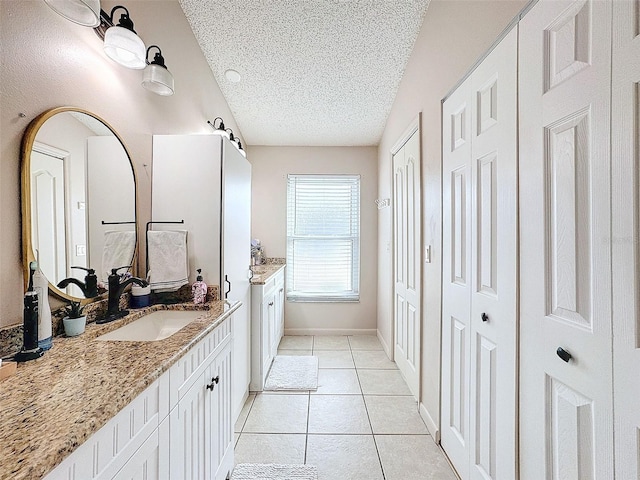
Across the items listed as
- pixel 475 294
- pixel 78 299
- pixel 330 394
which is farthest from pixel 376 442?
pixel 78 299

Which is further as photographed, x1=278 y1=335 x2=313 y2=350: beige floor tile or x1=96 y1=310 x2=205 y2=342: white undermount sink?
x1=278 y1=335 x2=313 y2=350: beige floor tile

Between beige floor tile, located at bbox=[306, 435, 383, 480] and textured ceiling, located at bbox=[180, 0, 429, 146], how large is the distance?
9.29 ft

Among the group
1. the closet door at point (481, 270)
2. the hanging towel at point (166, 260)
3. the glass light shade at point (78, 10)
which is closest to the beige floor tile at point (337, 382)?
the closet door at point (481, 270)

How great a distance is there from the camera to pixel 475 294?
4.68ft

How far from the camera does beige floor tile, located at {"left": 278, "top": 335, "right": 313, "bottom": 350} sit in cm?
359

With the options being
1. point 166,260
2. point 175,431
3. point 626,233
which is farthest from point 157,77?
point 626,233

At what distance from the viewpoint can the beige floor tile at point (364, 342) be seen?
3598mm

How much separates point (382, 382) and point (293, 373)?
2.71 ft

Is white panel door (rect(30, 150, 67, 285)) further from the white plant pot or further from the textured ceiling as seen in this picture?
the textured ceiling

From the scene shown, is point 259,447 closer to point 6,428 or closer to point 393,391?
point 393,391

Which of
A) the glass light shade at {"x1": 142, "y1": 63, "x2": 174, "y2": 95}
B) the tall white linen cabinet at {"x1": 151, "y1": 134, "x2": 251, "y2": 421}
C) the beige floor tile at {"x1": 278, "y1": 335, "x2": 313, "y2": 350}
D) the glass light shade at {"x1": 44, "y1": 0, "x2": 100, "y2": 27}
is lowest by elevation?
the beige floor tile at {"x1": 278, "y1": 335, "x2": 313, "y2": 350}

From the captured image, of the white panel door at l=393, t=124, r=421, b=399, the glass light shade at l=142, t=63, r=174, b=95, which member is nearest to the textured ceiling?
the white panel door at l=393, t=124, r=421, b=399

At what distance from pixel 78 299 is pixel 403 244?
93.6 inches

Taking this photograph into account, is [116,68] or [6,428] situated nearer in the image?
[6,428]
